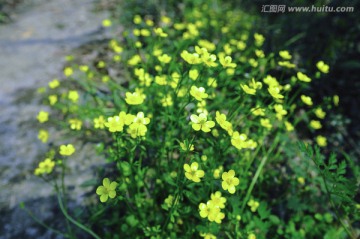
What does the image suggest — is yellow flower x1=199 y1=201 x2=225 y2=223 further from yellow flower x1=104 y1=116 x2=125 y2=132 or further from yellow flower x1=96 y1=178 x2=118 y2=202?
yellow flower x1=104 y1=116 x2=125 y2=132

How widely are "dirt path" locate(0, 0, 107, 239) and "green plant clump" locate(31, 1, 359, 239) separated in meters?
0.17

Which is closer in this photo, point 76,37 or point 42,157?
point 42,157

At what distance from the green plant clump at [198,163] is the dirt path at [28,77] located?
17 centimetres

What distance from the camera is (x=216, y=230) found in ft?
5.03

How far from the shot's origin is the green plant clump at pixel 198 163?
1391mm

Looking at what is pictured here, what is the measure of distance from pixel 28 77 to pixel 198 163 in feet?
8.17

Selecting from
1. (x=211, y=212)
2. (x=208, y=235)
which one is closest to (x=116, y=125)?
(x=211, y=212)

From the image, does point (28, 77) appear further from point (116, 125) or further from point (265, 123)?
point (265, 123)

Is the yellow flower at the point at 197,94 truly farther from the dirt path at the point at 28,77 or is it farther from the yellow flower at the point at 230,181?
the dirt path at the point at 28,77

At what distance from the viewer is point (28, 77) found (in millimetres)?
3043

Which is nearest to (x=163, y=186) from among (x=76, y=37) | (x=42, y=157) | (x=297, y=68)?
(x=42, y=157)

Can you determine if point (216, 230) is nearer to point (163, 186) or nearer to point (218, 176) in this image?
point (218, 176)

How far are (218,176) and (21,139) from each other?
5.75 feet

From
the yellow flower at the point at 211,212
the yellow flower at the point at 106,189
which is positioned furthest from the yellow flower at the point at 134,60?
the yellow flower at the point at 211,212
